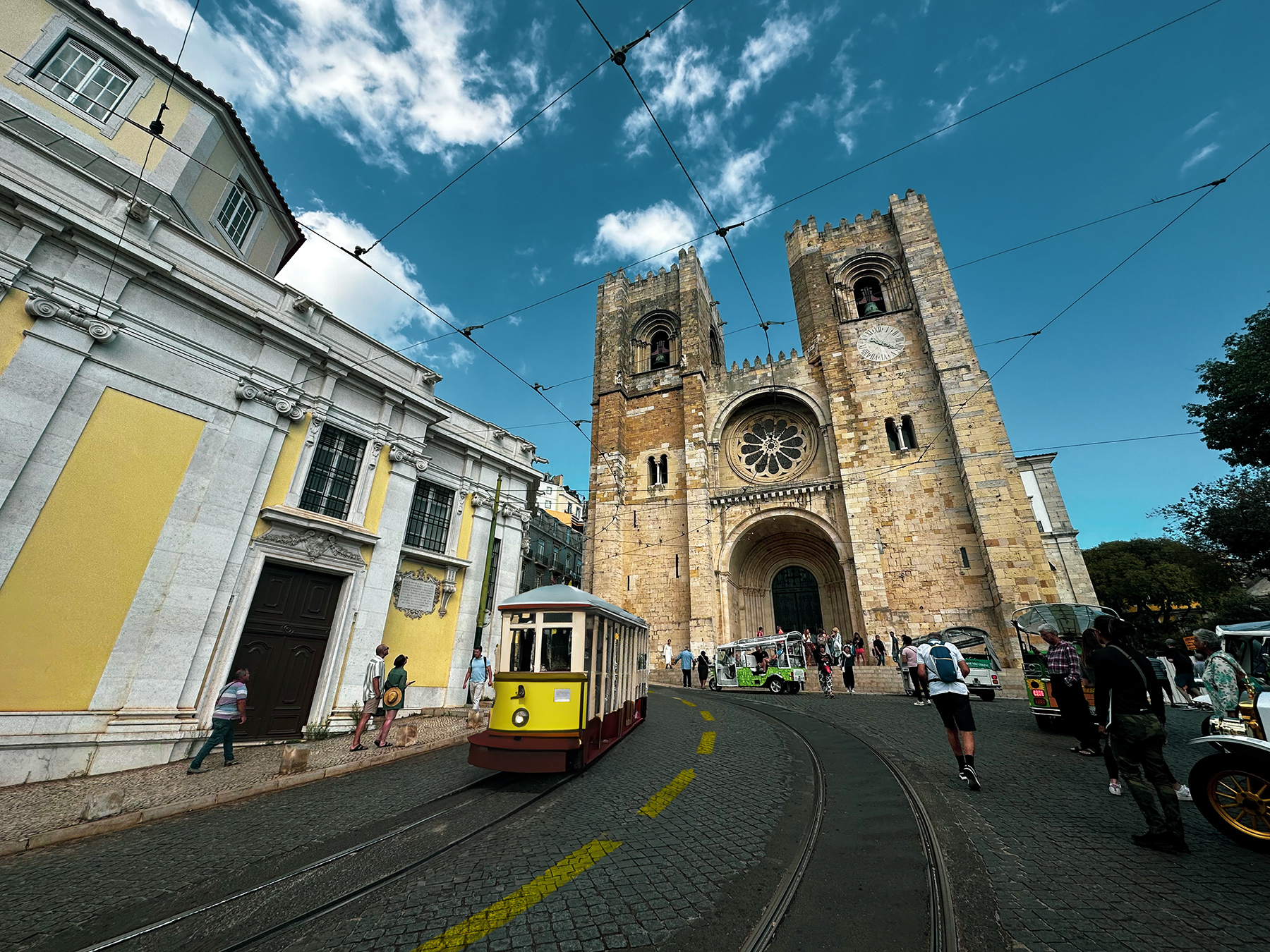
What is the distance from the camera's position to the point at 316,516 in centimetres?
826

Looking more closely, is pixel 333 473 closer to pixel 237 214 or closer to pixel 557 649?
pixel 557 649

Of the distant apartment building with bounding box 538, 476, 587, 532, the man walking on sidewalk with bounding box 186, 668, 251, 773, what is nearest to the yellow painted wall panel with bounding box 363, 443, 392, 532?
the man walking on sidewalk with bounding box 186, 668, 251, 773

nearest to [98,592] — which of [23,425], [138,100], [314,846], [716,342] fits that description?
[23,425]

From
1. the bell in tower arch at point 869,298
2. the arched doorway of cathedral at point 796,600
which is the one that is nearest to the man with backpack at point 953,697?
the arched doorway of cathedral at point 796,600

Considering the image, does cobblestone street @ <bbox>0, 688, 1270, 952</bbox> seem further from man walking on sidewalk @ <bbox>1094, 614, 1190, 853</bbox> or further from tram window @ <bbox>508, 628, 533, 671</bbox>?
tram window @ <bbox>508, 628, 533, 671</bbox>

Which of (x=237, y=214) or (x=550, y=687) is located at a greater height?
(x=237, y=214)

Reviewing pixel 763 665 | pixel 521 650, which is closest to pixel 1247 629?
pixel 521 650

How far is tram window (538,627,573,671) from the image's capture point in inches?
225

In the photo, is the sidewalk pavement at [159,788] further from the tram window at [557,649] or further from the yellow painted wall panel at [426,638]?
the tram window at [557,649]

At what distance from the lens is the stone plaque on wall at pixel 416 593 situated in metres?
9.80

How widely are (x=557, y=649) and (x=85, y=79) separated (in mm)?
14741

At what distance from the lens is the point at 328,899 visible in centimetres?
296

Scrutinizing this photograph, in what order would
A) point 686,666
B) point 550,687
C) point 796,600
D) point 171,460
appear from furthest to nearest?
point 796,600
point 686,666
point 171,460
point 550,687

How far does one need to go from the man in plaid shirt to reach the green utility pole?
10.5 meters
